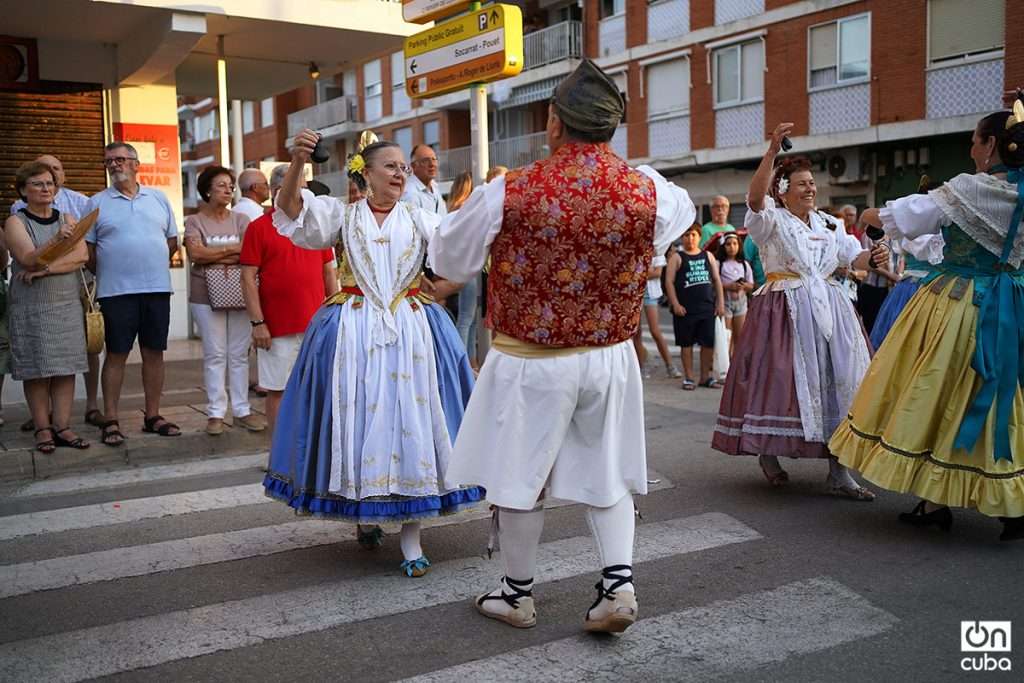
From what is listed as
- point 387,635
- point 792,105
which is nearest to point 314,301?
point 387,635

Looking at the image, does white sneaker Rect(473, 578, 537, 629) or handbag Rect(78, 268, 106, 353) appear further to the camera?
handbag Rect(78, 268, 106, 353)

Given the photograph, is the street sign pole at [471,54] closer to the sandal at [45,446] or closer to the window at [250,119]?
the sandal at [45,446]

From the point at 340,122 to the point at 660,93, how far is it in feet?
55.2

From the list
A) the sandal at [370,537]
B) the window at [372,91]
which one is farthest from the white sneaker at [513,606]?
the window at [372,91]

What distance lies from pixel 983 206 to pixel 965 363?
0.76 metres

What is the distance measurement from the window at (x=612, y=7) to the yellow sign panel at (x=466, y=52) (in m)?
21.6

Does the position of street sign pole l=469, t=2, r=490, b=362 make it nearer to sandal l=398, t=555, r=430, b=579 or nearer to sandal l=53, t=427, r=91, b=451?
sandal l=53, t=427, r=91, b=451

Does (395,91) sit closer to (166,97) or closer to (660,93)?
(660,93)

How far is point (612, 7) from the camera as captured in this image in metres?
29.6

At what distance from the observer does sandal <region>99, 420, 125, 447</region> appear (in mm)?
7156

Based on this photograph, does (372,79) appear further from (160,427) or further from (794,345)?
(794,345)

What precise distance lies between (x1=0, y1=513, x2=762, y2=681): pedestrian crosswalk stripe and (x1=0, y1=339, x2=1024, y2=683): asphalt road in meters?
0.01

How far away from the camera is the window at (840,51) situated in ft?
74.2

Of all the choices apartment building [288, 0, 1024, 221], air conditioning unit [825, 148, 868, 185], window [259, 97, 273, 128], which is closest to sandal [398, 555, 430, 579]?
apartment building [288, 0, 1024, 221]
